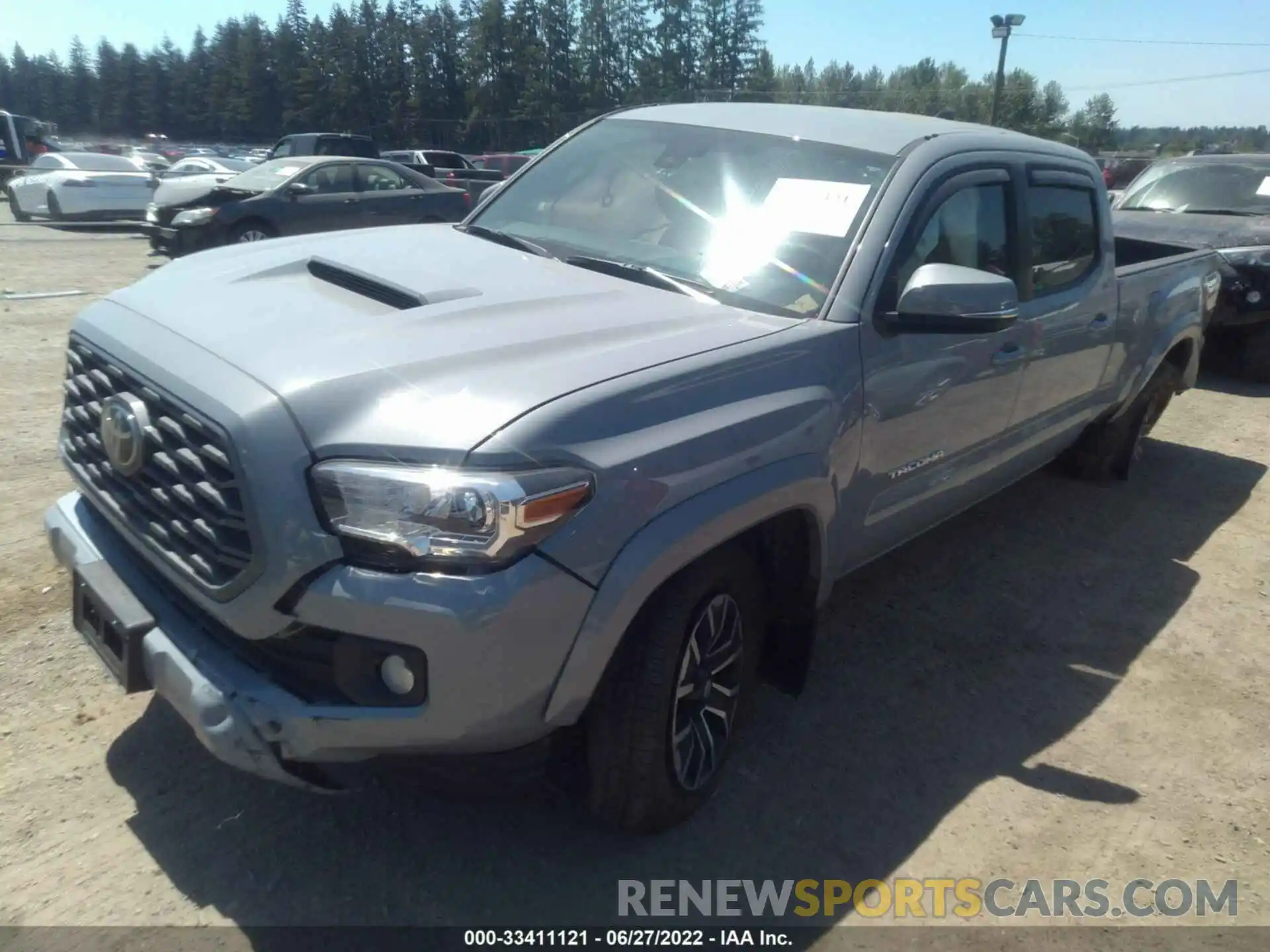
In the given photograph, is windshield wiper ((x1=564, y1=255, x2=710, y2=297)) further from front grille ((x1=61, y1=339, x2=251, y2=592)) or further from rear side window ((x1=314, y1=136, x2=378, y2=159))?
rear side window ((x1=314, y1=136, x2=378, y2=159))

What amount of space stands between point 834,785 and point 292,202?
39.2ft

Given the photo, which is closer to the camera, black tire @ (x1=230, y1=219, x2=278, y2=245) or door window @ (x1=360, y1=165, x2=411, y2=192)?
black tire @ (x1=230, y1=219, x2=278, y2=245)

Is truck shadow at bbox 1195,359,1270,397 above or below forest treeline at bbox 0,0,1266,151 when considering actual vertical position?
below

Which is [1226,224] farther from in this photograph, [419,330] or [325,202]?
[325,202]

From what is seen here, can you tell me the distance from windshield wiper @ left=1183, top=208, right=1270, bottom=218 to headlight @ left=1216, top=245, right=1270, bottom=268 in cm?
98

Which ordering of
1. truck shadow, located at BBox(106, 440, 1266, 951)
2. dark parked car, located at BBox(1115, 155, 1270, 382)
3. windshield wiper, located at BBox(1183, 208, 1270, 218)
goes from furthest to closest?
windshield wiper, located at BBox(1183, 208, 1270, 218) < dark parked car, located at BBox(1115, 155, 1270, 382) < truck shadow, located at BBox(106, 440, 1266, 951)

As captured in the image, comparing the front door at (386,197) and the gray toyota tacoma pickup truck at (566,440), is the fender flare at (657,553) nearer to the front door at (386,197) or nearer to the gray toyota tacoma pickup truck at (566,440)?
the gray toyota tacoma pickup truck at (566,440)

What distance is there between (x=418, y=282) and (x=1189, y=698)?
122 inches

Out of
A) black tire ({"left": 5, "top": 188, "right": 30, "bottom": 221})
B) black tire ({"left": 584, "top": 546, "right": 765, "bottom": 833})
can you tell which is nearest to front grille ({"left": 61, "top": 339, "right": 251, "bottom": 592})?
black tire ({"left": 584, "top": 546, "right": 765, "bottom": 833})

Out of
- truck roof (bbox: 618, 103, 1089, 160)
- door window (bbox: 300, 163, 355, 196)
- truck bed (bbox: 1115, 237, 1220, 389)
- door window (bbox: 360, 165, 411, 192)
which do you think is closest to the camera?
truck roof (bbox: 618, 103, 1089, 160)

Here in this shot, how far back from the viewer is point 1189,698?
382 centimetres

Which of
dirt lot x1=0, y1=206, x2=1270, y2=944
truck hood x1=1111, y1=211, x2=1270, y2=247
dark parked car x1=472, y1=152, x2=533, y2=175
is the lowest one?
dirt lot x1=0, y1=206, x2=1270, y2=944

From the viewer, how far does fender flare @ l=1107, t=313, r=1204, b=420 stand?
17.6ft

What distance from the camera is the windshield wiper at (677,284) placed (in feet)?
10.3
